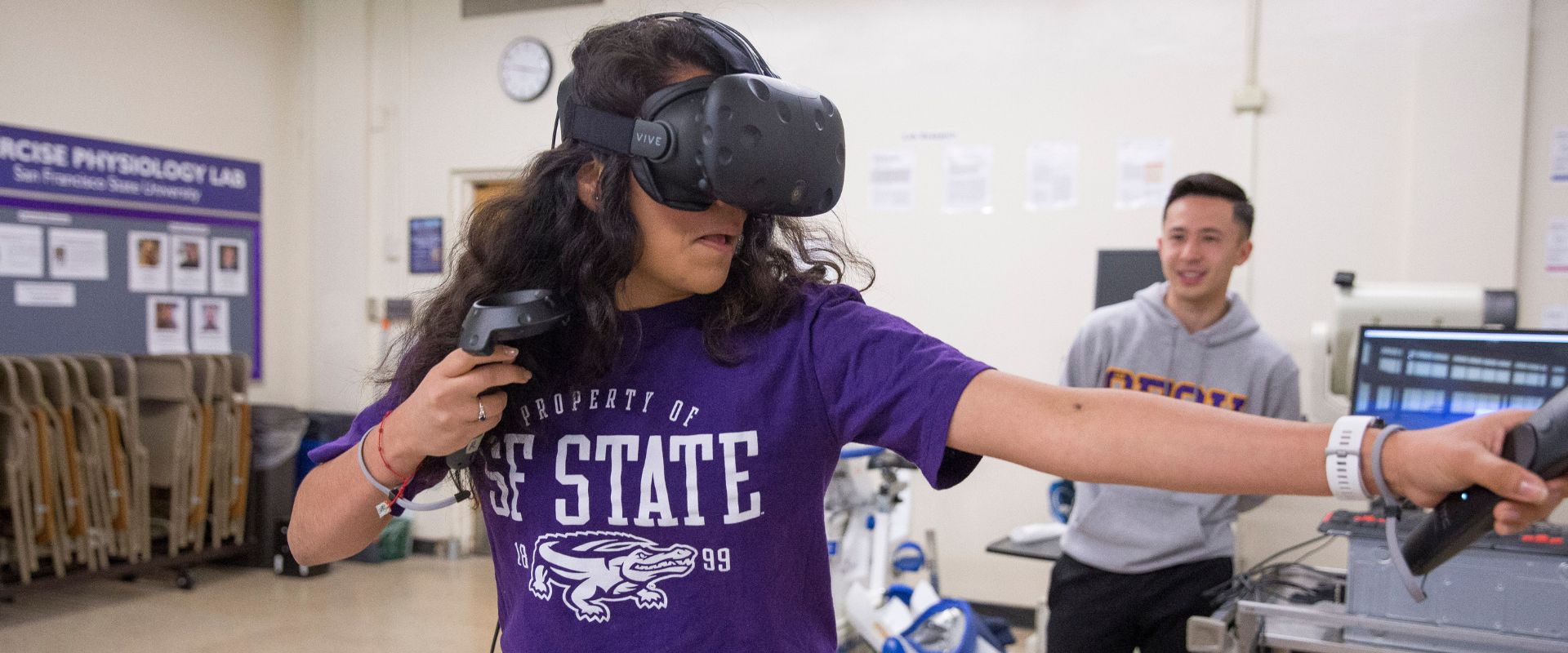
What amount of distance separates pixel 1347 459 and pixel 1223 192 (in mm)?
2177

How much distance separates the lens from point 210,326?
586 cm

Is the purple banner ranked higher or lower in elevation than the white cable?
higher

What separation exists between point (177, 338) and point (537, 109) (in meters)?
2.20

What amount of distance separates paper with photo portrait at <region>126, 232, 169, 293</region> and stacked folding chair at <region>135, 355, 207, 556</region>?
0.53 metres

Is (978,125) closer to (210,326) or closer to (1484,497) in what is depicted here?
(210,326)

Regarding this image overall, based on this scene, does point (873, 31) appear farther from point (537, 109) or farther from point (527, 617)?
point (527, 617)

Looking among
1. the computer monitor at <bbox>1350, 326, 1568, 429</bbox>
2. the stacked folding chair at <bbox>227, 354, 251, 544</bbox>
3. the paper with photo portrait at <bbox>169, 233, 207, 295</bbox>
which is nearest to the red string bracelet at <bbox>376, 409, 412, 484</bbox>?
the computer monitor at <bbox>1350, 326, 1568, 429</bbox>

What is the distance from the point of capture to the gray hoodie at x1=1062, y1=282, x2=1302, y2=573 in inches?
102

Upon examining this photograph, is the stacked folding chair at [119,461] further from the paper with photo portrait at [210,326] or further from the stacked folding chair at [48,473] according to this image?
the paper with photo portrait at [210,326]

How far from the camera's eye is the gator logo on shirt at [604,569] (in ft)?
3.41

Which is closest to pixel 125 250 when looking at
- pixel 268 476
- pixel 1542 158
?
pixel 268 476

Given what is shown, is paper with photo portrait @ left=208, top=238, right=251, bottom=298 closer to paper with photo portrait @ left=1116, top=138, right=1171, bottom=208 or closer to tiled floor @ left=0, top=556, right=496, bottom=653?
tiled floor @ left=0, top=556, right=496, bottom=653

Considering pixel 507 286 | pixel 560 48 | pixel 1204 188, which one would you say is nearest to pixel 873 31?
pixel 560 48

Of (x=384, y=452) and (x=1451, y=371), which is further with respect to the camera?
(x=1451, y=371)
